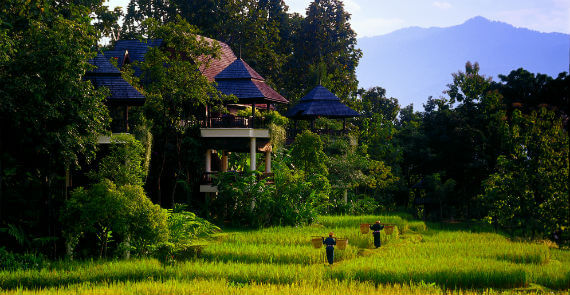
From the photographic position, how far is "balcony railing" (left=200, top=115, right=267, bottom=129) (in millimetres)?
27656

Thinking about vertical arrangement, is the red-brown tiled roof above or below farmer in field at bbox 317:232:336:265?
above

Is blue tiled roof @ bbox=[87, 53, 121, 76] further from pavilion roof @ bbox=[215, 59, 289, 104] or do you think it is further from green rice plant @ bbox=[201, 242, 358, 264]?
green rice plant @ bbox=[201, 242, 358, 264]

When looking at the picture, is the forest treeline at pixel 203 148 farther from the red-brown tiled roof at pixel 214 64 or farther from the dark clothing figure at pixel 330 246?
the dark clothing figure at pixel 330 246

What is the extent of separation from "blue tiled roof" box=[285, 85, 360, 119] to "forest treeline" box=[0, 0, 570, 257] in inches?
70.6

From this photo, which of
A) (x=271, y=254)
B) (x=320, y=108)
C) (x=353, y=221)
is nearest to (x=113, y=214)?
(x=271, y=254)

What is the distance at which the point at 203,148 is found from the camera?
2789cm

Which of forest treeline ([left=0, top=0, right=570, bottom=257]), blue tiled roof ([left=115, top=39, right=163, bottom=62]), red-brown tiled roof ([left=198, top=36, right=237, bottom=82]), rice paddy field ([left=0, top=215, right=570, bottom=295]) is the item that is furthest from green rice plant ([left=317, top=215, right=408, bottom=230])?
blue tiled roof ([left=115, top=39, right=163, bottom=62])

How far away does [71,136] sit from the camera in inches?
680

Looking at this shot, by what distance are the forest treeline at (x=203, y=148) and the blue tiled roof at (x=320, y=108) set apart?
1.79 meters

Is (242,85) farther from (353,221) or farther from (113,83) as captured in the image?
(353,221)

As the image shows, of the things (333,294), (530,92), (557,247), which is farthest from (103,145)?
(530,92)

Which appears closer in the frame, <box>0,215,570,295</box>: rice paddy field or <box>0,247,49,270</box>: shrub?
<box>0,215,570,295</box>: rice paddy field

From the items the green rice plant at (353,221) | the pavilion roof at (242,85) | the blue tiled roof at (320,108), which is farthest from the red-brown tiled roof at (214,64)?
the green rice plant at (353,221)

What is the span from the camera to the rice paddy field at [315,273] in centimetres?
1331
